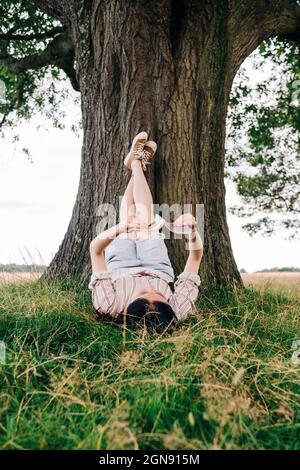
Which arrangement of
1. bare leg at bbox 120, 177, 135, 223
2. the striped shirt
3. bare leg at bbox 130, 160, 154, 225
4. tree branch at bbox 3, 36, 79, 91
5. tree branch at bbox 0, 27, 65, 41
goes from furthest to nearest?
1. tree branch at bbox 0, 27, 65, 41
2. tree branch at bbox 3, 36, 79, 91
3. bare leg at bbox 120, 177, 135, 223
4. bare leg at bbox 130, 160, 154, 225
5. the striped shirt

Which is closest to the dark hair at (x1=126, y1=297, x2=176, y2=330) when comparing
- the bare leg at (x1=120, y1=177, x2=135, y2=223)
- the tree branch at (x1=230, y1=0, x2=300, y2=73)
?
the bare leg at (x1=120, y1=177, x2=135, y2=223)

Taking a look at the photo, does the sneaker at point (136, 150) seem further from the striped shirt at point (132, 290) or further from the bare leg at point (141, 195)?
the striped shirt at point (132, 290)

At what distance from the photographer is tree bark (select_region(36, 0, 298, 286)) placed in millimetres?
5273

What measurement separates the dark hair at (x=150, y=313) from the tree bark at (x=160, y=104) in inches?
56.5

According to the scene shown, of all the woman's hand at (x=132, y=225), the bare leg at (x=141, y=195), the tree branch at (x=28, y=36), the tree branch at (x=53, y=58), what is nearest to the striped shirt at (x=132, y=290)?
the woman's hand at (x=132, y=225)

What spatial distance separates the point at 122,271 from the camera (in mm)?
4473

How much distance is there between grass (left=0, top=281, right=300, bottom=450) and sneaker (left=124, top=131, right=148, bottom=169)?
1.51 metres

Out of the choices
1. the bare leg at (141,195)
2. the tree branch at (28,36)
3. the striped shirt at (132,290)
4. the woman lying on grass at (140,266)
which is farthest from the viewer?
the tree branch at (28,36)

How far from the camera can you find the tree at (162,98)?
5.27 m

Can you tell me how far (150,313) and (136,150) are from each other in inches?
75.0

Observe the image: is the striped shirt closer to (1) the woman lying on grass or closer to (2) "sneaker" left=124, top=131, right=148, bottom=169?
(1) the woman lying on grass

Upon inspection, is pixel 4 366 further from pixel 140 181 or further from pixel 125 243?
pixel 140 181

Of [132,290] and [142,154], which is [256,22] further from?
[132,290]
